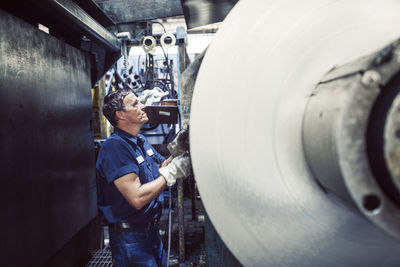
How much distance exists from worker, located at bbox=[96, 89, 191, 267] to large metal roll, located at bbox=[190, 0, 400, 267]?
59cm

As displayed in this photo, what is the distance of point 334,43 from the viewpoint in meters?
0.43

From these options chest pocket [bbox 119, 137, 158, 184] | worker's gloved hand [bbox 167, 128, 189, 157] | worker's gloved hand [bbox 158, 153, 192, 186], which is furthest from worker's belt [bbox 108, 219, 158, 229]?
worker's gloved hand [bbox 167, 128, 189, 157]

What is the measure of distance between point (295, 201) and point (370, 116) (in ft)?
0.60

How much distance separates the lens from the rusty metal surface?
96cm

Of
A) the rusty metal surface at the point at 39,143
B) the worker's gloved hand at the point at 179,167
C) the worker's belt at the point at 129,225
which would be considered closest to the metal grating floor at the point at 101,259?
the rusty metal surface at the point at 39,143

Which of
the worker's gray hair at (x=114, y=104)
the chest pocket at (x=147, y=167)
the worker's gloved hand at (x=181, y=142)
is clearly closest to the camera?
the worker's gloved hand at (x=181, y=142)

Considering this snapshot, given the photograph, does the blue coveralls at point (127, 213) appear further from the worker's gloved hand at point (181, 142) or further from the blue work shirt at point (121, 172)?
the worker's gloved hand at point (181, 142)

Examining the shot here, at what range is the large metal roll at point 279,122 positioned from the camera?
0.42m

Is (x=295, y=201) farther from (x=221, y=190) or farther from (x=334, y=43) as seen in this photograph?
(x=334, y=43)

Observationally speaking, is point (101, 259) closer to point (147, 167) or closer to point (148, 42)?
point (147, 167)

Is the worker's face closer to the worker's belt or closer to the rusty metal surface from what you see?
the rusty metal surface

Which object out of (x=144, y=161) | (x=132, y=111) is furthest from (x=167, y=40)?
(x=144, y=161)

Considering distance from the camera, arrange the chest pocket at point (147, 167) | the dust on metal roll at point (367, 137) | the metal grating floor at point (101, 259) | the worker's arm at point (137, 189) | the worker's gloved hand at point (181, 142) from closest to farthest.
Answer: the dust on metal roll at point (367, 137)
the worker's gloved hand at point (181, 142)
the worker's arm at point (137, 189)
the chest pocket at point (147, 167)
the metal grating floor at point (101, 259)

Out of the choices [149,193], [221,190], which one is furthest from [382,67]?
[149,193]
